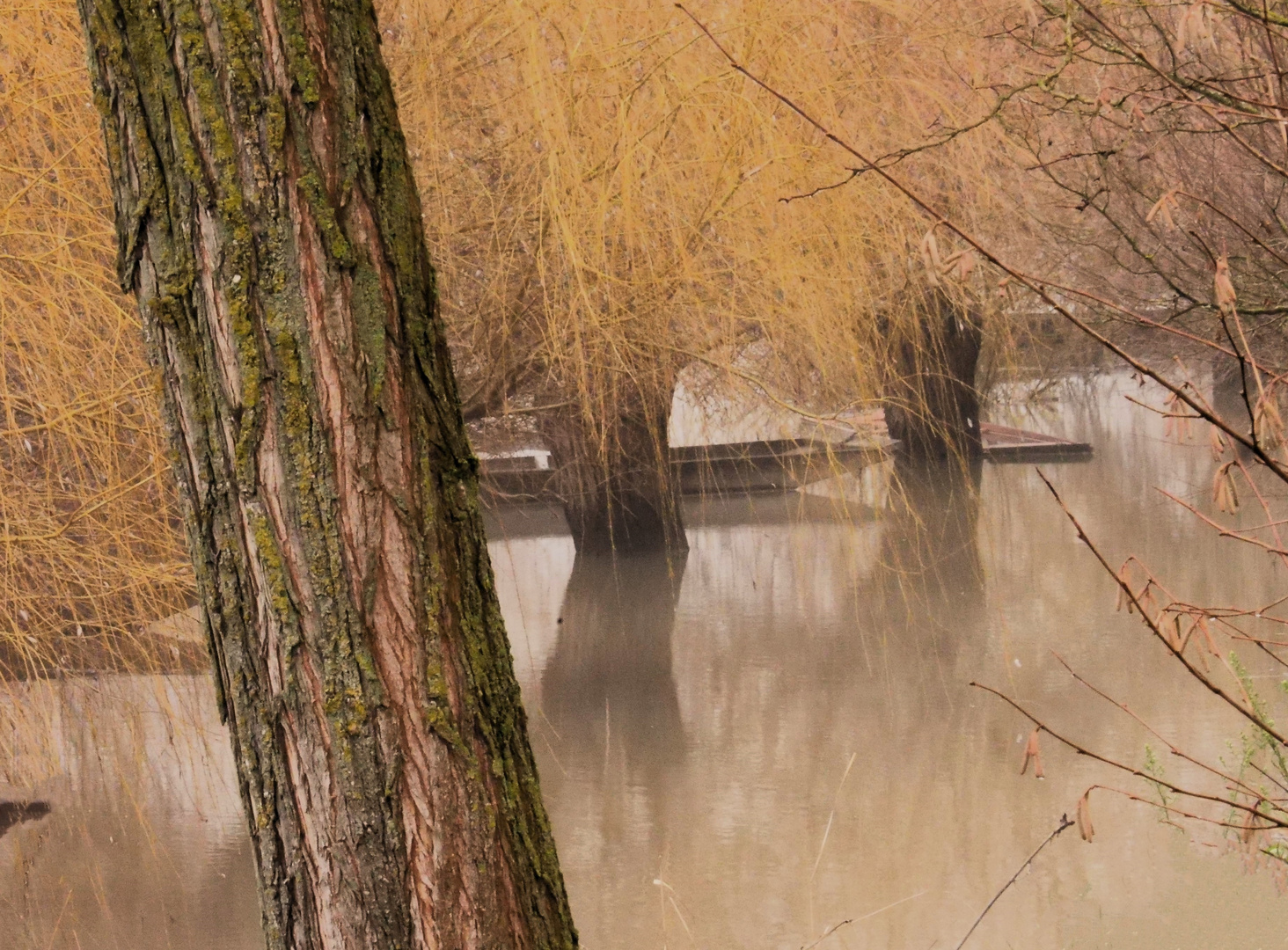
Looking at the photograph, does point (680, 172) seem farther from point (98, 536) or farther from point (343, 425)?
point (343, 425)

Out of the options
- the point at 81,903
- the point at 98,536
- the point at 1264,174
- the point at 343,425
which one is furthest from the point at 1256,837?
the point at 1264,174

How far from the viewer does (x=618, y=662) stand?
5.57m

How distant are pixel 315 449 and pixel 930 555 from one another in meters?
6.07

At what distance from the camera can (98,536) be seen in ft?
10.00

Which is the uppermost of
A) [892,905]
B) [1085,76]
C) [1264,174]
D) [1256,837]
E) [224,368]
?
[1085,76]

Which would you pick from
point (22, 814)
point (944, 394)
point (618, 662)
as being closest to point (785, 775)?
point (618, 662)

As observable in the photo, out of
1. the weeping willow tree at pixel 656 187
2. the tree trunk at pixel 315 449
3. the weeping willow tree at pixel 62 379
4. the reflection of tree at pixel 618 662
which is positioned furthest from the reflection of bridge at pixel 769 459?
the tree trunk at pixel 315 449

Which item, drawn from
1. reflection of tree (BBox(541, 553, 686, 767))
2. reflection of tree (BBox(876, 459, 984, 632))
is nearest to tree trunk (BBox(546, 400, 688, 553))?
reflection of tree (BBox(541, 553, 686, 767))

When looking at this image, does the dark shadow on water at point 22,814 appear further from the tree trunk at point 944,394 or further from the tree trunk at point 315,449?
the tree trunk at point 944,394

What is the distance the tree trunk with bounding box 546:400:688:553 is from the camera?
20.9 ft

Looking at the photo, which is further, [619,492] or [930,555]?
[619,492]

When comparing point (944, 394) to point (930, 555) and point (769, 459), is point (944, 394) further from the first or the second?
point (930, 555)

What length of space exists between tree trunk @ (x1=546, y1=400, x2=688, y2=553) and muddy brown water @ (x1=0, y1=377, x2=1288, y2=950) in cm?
67

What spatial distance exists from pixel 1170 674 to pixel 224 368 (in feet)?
14.0
